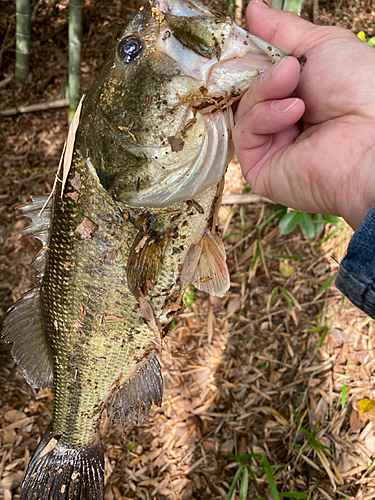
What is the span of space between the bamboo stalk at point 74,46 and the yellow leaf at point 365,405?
320cm

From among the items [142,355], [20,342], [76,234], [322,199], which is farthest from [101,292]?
[322,199]

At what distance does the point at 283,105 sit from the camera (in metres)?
1.15

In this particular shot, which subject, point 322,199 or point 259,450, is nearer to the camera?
point 322,199

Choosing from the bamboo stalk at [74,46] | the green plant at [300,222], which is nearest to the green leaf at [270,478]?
the green plant at [300,222]

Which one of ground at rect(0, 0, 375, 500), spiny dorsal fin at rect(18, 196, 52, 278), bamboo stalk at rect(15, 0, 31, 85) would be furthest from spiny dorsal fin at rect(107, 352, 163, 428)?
bamboo stalk at rect(15, 0, 31, 85)

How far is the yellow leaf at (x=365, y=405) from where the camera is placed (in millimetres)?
2471

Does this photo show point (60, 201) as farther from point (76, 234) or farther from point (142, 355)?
point (142, 355)

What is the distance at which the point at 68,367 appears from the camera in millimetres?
1729

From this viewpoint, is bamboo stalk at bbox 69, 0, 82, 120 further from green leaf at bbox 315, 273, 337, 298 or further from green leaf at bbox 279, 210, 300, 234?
green leaf at bbox 315, 273, 337, 298

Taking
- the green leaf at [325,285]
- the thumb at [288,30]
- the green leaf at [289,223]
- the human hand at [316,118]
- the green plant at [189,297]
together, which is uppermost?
the thumb at [288,30]

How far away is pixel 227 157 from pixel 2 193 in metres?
3.03

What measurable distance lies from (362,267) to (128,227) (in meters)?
0.84

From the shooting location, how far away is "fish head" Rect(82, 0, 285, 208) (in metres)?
1.15

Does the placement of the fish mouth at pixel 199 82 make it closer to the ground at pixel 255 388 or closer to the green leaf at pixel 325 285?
the ground at pixel 255 388
